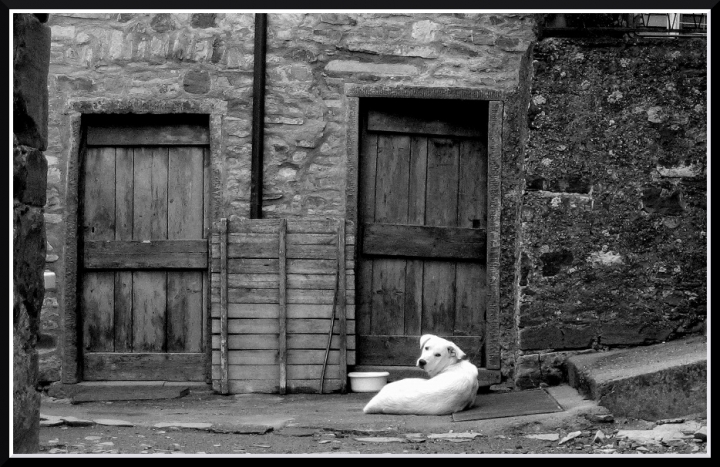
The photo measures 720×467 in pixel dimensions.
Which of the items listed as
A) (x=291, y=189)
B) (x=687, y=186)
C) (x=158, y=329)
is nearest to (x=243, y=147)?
(x=291, y=189)

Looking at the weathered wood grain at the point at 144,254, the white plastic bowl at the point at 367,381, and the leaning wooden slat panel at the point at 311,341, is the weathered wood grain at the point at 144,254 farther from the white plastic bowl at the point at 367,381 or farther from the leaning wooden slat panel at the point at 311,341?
the white plastic bowl at the point at 367,381

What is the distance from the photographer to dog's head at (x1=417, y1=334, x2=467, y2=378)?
19.1ft

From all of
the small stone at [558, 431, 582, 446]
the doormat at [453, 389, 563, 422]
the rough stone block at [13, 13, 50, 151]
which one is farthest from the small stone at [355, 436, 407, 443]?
the rough stone block at [13, 13, 50, 151]

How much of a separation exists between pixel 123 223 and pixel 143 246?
0.79 ft

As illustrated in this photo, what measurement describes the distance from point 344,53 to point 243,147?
101cm

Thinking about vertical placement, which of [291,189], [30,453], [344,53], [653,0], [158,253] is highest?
[344,53]

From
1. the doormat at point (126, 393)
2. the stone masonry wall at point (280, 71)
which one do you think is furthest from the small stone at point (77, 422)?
the stone masonry wall at point (280, 71)

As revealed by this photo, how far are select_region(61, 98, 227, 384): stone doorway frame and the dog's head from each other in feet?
6.35

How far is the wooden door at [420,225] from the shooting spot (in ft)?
23.0

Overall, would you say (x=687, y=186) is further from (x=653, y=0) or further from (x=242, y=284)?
(x=653, y=0)

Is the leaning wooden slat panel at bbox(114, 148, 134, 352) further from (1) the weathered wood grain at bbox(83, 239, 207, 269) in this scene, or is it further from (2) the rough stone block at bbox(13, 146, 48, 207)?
(2) the rough stone block at bbox(13, 146, 48, 207)

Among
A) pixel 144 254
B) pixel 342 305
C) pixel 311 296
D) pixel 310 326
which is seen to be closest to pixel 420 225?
pixel 342 305

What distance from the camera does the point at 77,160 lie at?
6.86m

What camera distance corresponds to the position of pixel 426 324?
7078 millimetres
